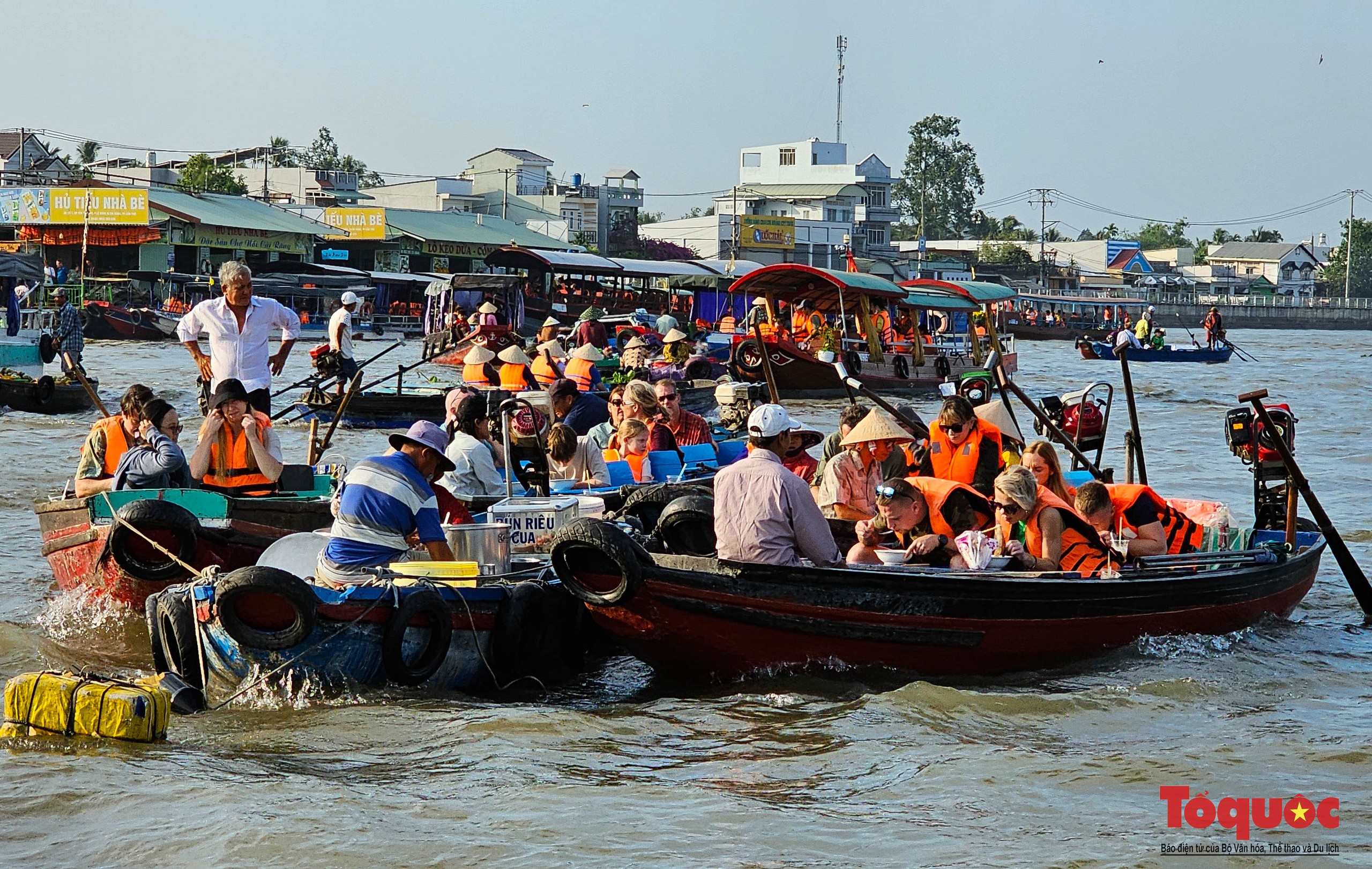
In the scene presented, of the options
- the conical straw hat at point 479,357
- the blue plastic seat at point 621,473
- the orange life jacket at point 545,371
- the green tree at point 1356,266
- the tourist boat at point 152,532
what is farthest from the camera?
the green tree at point 1356,266

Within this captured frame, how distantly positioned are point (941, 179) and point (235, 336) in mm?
104544

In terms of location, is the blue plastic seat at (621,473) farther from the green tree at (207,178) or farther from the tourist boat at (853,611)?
the green tree at (207,178)

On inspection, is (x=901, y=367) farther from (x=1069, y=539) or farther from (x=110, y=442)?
(x=110, y=442)

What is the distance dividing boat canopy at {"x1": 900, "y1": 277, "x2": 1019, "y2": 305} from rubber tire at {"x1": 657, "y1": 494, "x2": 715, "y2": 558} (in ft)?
69.2

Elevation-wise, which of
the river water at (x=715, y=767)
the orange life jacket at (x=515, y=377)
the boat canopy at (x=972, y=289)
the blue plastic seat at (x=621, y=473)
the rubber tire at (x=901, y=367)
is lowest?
the river water at (x=715, y=767)

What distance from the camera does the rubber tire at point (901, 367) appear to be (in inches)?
1046

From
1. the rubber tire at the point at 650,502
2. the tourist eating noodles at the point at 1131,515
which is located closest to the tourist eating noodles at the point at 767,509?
the rubber tire at the point at 650,502

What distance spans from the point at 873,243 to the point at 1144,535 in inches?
2973

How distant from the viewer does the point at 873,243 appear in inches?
3241

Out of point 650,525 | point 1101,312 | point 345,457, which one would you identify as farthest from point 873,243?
point 650,525

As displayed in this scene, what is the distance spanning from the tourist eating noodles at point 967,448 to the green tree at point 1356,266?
99575 millimetres

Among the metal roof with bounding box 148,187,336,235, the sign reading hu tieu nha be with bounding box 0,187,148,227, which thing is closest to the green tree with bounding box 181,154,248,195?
the metal roof with bounding box 148,187,336,235

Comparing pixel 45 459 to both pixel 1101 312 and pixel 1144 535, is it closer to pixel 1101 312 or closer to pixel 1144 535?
pixel 1144 535

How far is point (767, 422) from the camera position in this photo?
6.96 m
